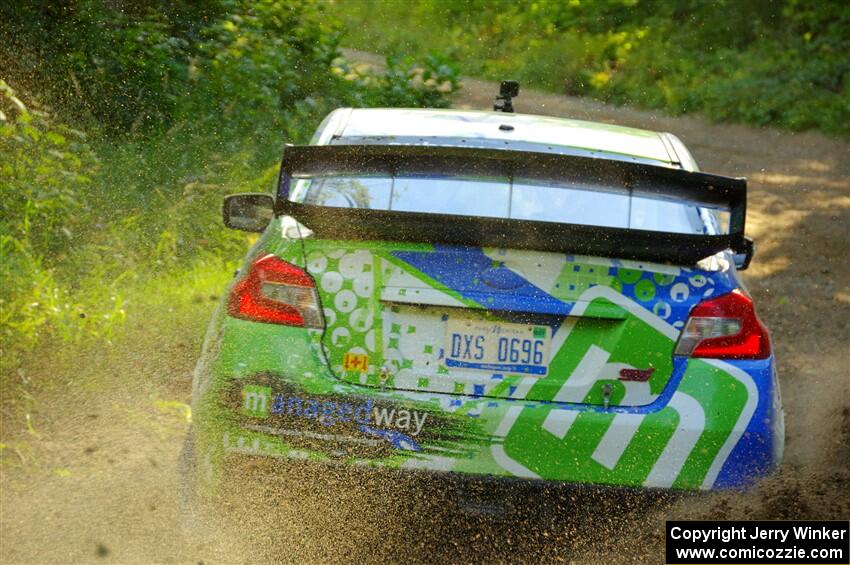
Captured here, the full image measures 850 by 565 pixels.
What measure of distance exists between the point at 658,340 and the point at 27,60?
6.57 meters

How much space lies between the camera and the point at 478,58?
90.5ft

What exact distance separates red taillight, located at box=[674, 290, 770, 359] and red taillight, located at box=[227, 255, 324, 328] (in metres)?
1.21

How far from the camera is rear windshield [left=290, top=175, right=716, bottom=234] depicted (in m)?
4.21

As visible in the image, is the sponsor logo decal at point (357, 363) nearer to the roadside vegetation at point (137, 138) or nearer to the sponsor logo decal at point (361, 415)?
the sponsor logo decal at point (361, 415)

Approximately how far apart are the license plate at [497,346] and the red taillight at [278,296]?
45cm

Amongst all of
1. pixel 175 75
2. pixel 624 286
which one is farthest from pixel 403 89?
pixel 624 286

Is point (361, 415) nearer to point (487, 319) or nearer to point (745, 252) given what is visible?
point (487, 319)

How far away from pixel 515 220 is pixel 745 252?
0.85 m

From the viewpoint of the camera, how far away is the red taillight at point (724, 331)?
401cm

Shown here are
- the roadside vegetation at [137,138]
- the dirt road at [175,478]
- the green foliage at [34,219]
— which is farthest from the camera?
the roadside vegetation at [137,138]

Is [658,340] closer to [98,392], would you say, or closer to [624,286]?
[624,286]

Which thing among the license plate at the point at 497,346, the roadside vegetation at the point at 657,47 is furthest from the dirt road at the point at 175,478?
the roadside vegetation at the point at 657,47

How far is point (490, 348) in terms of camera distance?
392 cm

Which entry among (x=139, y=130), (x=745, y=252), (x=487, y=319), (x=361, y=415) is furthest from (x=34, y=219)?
(x=745, y=252)
